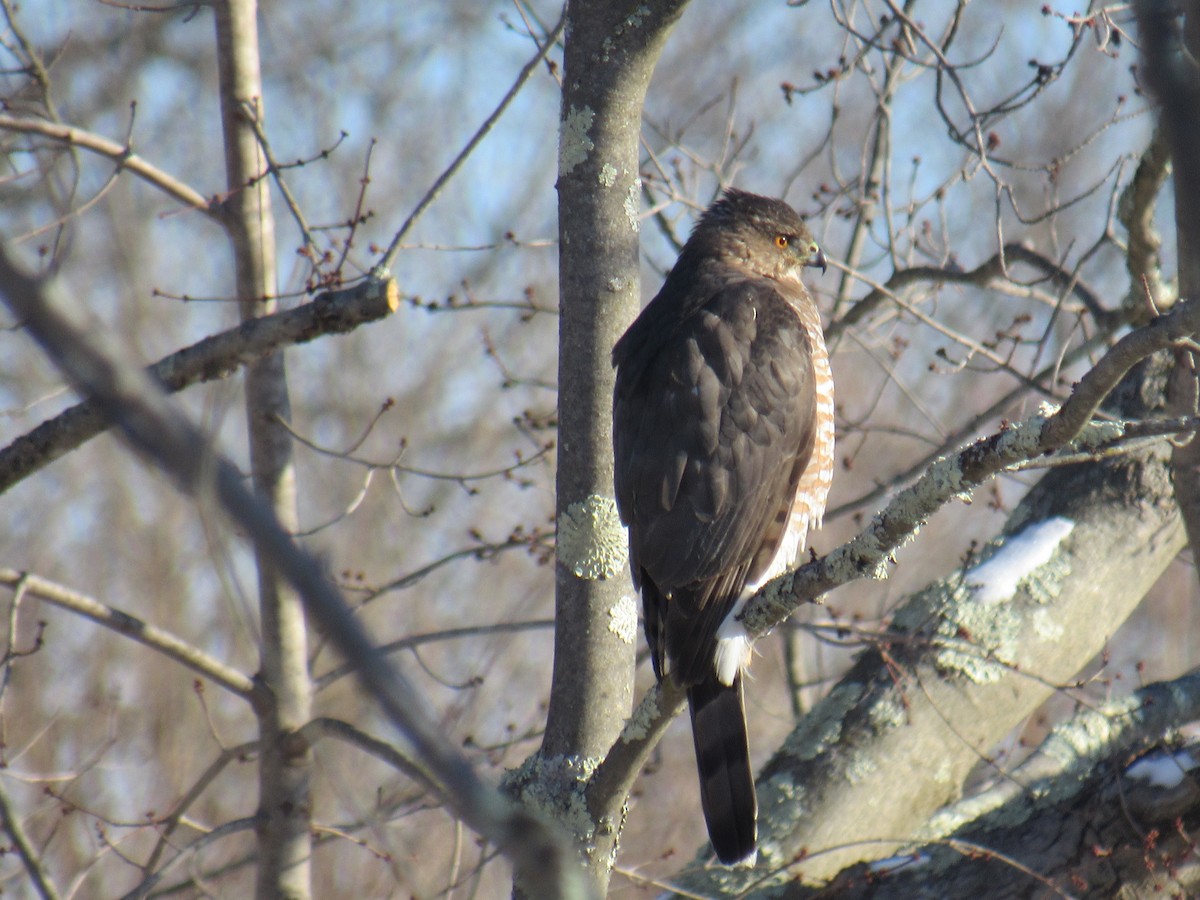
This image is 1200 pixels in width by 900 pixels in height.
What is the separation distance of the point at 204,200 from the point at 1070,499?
10.4ft

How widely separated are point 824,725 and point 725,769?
0.91 metres

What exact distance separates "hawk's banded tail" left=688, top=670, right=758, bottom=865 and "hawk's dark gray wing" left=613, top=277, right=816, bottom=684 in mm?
198

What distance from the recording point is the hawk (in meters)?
3.48

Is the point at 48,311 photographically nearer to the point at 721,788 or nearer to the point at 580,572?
the point at 580,572

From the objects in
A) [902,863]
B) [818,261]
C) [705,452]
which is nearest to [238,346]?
[705,452]

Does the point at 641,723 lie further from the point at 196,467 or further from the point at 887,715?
the point at 196,467

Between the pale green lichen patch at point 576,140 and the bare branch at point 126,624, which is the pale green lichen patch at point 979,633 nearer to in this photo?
the pale green lichen patch at point 576,140

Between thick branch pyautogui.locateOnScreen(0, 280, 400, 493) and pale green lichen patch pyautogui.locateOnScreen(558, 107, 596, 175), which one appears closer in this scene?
thick branch pyautogui.locateOnScreen(0, 280, 400, 493)

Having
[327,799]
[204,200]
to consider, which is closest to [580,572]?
[204,200]

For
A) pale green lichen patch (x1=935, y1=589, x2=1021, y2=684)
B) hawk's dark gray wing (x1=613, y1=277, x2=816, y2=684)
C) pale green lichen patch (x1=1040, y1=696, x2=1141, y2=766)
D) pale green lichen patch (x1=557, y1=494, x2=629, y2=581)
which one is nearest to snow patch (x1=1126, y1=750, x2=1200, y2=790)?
pale green lichen patch (x1=1040, y1=696, x2=1141, y2=766)

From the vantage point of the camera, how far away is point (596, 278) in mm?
3490

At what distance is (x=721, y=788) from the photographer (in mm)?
3486

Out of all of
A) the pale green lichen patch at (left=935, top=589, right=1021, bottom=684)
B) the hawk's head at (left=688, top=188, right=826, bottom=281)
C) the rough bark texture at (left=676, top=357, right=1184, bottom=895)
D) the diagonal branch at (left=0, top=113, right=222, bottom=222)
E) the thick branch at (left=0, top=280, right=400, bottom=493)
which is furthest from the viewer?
the hawk's head at (left=688, top=188, right=826, bottom=281)

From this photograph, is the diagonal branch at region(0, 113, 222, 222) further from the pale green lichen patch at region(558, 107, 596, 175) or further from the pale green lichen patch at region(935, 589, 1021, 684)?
the pale green lichen patch at region(935, 589, 1021, 684)
